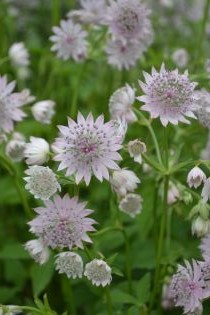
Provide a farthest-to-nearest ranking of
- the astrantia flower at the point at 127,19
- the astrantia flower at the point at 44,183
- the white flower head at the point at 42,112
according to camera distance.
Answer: the astrantia flower at the point at 127,19 < the white flower head at the point at 42,112 < the astrantia flower at the point at 44,183

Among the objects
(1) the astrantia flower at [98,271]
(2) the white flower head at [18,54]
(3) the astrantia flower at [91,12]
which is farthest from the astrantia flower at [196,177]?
(2) the white flower head at [18,54]

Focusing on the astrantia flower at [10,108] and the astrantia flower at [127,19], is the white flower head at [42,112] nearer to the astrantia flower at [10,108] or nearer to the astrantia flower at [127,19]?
the astrantia flower at [10,108]

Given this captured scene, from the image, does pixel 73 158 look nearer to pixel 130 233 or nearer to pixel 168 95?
pixel 168 95

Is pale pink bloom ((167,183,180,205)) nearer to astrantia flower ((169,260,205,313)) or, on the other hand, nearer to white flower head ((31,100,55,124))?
astrantia flower ((169,260,205,313))

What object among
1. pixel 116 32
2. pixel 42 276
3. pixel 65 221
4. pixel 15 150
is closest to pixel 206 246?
pixel 65 221

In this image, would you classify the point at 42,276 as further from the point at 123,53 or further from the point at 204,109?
the point at 123,53

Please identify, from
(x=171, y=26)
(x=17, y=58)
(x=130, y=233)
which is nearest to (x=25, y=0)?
(x=171, y=26)
